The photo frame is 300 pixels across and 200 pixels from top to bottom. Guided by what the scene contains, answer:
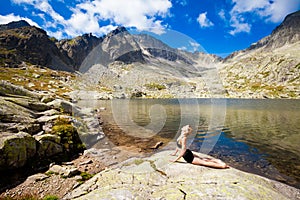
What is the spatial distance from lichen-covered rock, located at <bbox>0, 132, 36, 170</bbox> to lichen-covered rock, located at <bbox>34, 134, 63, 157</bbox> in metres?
0.76

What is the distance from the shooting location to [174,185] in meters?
7.36

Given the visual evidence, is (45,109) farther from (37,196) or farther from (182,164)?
(182,164)

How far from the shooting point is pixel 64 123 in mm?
17250

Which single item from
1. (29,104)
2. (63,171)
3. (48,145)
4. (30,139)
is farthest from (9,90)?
(63,171)

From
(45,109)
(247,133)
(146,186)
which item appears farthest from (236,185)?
(247,133)

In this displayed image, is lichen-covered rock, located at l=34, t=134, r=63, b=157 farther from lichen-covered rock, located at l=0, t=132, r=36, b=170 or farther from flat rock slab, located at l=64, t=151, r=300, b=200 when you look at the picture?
flat rock slab, located at l=64, t=151, r=300, b=200

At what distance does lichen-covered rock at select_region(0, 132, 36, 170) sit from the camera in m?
10.6

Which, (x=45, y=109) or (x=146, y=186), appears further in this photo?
(x=45, y=109)

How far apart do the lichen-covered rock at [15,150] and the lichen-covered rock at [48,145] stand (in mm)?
763

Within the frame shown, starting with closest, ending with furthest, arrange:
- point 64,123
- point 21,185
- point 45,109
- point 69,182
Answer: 1. point 21,185
2. point 69,182
3. point 64,123
4. point 45,109

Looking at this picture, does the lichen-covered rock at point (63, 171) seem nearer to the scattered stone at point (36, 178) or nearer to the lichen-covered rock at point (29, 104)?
the scattered stone at point (36, 178)

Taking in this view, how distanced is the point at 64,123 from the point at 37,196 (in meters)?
8.68

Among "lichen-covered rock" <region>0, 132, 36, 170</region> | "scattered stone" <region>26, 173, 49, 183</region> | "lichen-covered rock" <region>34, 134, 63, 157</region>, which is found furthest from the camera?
"lichen-covered rock" <region>34, 134, 63, 157</region>

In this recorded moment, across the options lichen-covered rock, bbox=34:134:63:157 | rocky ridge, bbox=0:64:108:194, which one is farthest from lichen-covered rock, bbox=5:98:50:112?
lichen-covered rock, bbox=34:134:63:157
